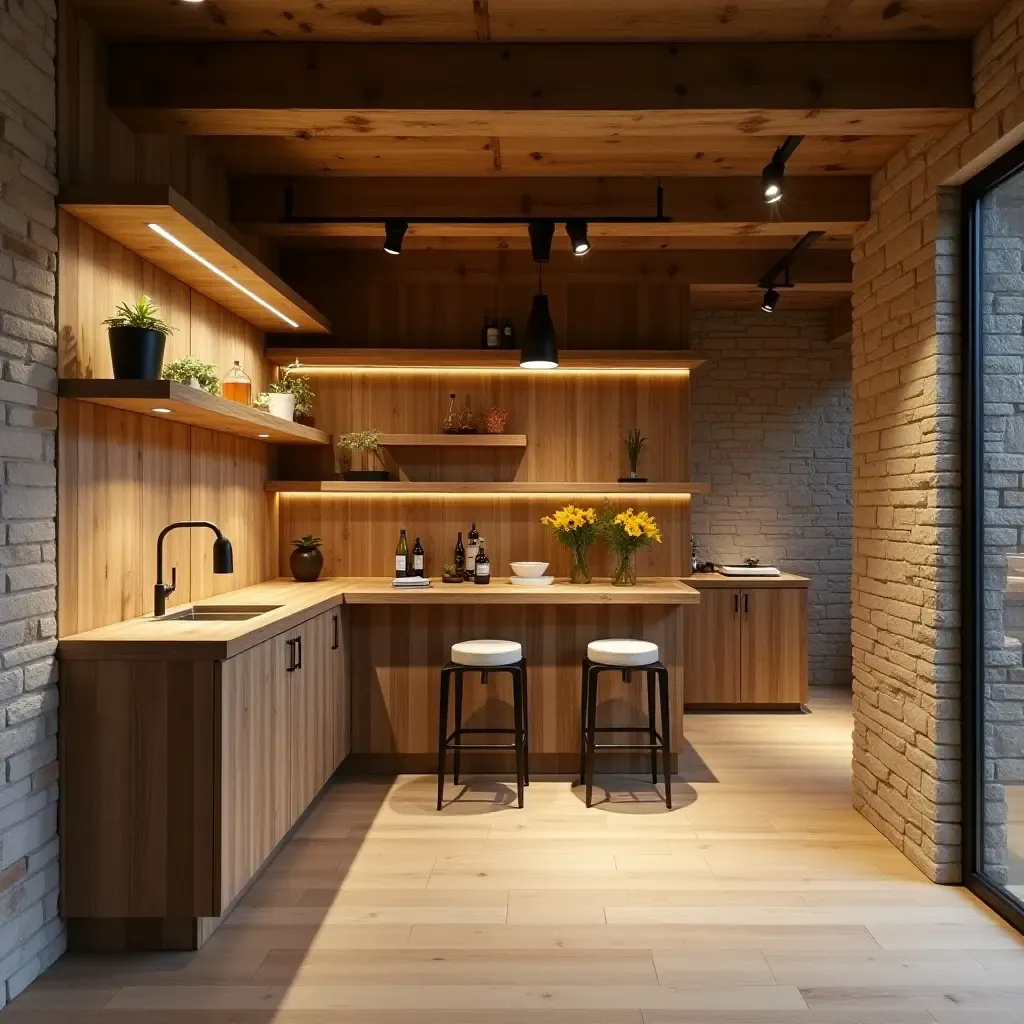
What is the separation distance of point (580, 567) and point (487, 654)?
3.09ft

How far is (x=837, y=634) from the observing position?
664 cm

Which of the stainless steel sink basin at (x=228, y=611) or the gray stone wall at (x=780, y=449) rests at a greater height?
the gray stone wall at (x=780, y=449)

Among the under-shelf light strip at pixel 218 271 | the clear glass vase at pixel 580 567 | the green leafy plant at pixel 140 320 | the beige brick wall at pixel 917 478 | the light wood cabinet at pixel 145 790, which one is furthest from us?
the clear glass vase at pixel 580 567

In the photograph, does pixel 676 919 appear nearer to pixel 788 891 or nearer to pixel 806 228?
pixel 788 891

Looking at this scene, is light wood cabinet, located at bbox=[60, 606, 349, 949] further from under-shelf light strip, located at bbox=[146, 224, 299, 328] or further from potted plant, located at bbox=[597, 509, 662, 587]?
potted plant, located at bbox=[597, 509, 662, 587]

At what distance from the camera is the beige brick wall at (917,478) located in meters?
3.15

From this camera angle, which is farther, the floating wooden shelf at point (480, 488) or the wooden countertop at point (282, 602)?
the floating wooden shelf at point (480, 488)

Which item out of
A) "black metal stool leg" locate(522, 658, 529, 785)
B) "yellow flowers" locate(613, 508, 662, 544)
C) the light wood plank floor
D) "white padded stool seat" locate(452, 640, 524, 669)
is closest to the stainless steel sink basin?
"white padded stool seat" locate(452, 640, 524, 669)

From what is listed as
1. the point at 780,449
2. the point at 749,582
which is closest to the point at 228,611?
the point at 749,582

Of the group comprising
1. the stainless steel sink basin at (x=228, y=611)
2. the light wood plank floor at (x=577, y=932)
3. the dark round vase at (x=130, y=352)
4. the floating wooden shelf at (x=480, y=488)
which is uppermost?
the dark round vase at (x=130, y=352)

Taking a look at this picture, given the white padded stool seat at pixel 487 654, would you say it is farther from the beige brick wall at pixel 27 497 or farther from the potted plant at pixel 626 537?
the beige brick wall at pixel 27 497

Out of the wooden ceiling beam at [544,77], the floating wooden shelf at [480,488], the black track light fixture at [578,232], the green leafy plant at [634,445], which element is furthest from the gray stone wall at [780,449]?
the wooden ceiling beam at [544,77]

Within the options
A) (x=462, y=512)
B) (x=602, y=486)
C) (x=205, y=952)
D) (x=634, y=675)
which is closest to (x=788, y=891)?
(x=634, y=675)

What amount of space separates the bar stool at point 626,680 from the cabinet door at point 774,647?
187cm
